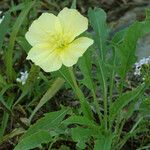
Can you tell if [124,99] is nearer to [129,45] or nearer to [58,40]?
[129,45]

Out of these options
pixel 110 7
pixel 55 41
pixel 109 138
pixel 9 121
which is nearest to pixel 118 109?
pixel 109 138

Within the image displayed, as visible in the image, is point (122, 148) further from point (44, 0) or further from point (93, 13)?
point (44, 0)

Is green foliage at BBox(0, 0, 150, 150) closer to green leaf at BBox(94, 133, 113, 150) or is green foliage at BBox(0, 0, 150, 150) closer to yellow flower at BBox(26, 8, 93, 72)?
green leaf at BBox(94, 133, 113, 150)

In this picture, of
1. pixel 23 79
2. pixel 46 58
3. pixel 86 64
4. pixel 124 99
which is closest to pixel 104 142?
pixel 124 99

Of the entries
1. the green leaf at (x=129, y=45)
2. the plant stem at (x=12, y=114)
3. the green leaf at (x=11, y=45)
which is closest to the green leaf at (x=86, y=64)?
the green leaf at (x=129, y=45)

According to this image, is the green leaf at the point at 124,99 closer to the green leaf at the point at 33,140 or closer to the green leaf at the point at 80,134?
the green leaf at the point at 80,134

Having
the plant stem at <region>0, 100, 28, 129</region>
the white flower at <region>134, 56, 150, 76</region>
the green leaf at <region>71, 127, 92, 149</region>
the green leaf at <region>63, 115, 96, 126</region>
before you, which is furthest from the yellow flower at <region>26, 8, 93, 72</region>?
the white flower at <region>134, 56, 150, 76</region>
